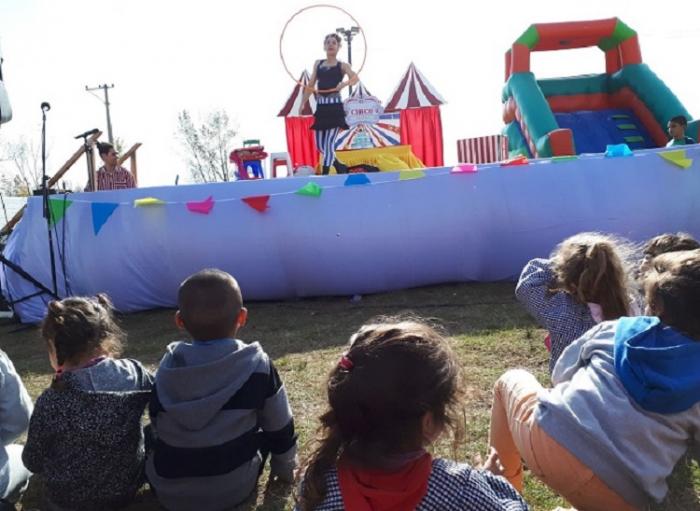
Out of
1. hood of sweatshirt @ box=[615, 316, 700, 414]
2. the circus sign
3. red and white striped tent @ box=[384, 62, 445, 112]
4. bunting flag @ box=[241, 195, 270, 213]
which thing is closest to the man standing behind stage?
bunting flag @ box=[241, 195, 270, 213]

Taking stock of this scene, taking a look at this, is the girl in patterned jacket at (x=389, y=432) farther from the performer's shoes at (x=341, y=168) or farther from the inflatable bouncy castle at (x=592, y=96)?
the inflatable bouncy castle at (x=592, y=96)

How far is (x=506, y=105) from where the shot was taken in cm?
832

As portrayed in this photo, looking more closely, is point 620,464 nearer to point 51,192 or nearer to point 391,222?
point 391,222

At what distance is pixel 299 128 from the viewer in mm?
8625

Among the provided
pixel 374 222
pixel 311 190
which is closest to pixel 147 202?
pixel 311 190

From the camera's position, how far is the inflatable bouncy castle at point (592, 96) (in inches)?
301

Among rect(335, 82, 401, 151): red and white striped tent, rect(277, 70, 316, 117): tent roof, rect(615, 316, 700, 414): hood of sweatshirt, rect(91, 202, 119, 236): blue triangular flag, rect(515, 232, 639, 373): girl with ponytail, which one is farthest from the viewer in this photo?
rect(277, 70, 316, 117): tent roof

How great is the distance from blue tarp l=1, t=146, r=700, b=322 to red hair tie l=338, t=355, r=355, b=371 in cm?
372

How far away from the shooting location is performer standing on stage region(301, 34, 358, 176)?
22.2ft

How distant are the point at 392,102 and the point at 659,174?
4195 millimetres

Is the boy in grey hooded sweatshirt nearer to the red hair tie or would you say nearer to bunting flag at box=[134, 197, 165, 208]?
the red hair tie

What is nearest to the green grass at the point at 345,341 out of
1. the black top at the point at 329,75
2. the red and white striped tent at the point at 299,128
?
the black top at the point at 329,75

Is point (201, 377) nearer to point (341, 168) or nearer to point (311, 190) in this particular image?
point (311, 190)

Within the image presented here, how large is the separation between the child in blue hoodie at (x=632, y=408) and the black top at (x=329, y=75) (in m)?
5.56
